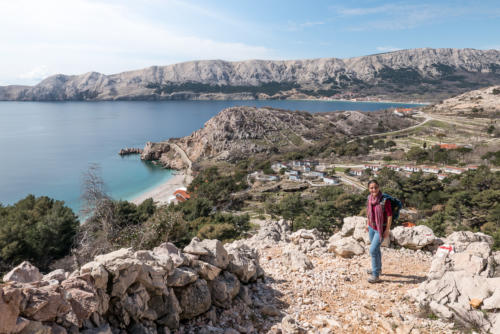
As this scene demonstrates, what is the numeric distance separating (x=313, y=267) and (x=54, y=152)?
4163 inches

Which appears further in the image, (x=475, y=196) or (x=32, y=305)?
(x=475, y=196)

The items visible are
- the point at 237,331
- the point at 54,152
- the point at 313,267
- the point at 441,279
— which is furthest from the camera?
the point at 54,152

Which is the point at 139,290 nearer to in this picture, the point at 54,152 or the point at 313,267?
the point at 313,267

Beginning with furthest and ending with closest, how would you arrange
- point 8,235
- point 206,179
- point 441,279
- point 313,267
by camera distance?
1. point 206,179
2. point 8,235
3. point 313,267
4. point 441,279

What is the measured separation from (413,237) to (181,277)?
9744mm

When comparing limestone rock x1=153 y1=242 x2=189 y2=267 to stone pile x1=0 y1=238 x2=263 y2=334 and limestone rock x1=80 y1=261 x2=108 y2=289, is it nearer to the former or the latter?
stone pile x1=0 y1=238 x2=263 y2=334

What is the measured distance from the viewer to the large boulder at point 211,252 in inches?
295

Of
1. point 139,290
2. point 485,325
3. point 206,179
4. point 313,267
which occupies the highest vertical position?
point 139,290

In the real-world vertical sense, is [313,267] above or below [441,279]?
below

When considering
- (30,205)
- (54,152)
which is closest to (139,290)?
(30,205)

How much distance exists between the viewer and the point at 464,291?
21.8ft

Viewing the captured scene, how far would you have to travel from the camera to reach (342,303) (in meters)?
7.36

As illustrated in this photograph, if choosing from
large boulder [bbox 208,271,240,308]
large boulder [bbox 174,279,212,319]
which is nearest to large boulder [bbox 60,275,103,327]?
large boulder [bbox 174,279,212,319]

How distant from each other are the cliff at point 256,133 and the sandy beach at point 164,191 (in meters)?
13.0
